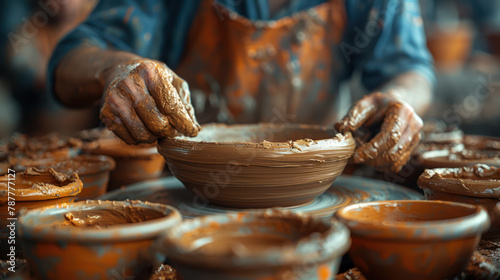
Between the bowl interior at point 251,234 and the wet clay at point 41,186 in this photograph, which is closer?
the bowl interior at point 251,234

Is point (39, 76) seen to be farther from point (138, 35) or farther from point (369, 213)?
point (369, 213)

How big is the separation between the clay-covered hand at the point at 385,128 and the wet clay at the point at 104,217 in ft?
2.36

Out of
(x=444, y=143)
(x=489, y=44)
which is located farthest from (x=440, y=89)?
(x=444, y=143)

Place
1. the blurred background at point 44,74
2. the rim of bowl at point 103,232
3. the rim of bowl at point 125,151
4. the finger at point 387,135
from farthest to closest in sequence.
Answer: the blurred background at point 44,74 → the rim of bowl at point 125,151 → the finger at point 387,135 → the rim of bowl at point 103,232

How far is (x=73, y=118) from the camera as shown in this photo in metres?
4.38

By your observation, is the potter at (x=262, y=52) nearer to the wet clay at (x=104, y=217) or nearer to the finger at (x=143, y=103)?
the finger at (x=143, y=103)

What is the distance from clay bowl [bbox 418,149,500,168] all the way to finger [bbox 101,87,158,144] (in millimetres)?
965

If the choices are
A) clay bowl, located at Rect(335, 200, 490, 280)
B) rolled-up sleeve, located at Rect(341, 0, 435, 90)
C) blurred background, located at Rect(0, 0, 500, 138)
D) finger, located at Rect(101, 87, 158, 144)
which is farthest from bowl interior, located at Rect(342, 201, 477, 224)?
blurred background, located at Rect(0, 0, 500, 138)

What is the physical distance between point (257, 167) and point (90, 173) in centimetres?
59

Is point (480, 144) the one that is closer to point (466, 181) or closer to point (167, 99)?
point (466, 181)

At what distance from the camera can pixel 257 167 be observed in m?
1.16

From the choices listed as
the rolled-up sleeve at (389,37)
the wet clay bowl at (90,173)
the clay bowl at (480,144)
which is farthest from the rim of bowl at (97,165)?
the clay bowl at (480,144)

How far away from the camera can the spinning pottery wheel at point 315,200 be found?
126cm

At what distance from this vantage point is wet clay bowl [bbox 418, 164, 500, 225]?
3.47ft
